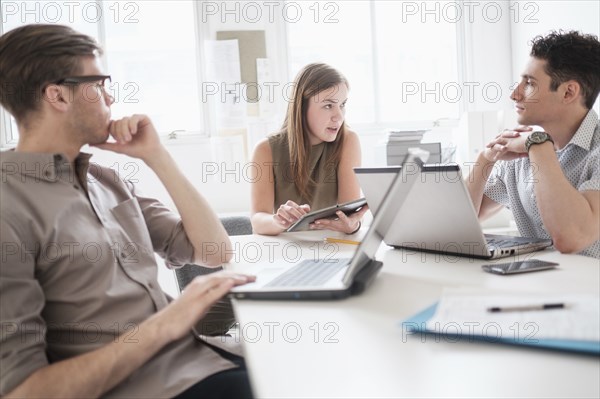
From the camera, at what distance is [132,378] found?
1051 mm

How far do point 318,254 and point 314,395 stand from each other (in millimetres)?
864

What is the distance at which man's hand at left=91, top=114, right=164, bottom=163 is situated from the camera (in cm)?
139

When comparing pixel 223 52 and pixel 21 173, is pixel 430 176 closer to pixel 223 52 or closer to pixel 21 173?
pixel 21 173

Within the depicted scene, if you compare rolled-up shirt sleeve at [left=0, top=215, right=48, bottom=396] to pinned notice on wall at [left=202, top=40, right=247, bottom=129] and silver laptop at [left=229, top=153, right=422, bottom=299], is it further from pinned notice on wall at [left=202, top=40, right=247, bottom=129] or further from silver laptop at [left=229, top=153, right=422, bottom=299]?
pinned notice on wall at [left=202, top=40, right=247, bottom=129]

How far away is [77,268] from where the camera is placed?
111cm

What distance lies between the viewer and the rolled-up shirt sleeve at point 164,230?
58.8 inches

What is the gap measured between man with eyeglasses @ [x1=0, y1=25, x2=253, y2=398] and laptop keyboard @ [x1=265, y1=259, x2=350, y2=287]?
0.08 meters

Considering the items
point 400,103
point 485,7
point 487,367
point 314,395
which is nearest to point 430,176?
point 487,367

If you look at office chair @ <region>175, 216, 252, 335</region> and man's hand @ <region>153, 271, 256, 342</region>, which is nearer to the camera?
man's hand @ <region>153, 271, 256, 342</region>

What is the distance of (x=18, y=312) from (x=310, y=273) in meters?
0.60

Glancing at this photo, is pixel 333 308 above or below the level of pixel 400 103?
below

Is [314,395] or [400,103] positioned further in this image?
[400,103]

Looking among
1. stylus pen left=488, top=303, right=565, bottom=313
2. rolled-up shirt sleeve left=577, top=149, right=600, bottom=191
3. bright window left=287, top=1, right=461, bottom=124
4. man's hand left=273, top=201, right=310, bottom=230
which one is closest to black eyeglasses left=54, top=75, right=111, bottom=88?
man's hand left=273, top=201, right=310, bottom=230

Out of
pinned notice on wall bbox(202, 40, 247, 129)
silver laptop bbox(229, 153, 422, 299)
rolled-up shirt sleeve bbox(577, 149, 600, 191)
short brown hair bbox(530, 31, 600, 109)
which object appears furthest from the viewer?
pinned notice on wall bbox(202, 40, 247, 129)
